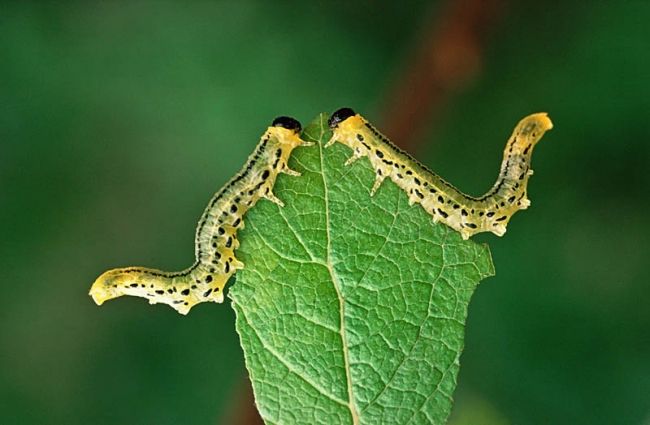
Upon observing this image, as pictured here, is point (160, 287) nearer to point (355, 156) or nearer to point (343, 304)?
point (343, 304)

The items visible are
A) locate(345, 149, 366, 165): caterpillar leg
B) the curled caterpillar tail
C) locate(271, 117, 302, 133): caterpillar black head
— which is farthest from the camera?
the curled caterpillar tail

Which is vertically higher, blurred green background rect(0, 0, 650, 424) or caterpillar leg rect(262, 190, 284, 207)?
blurred green background rect(0, 0, 650, 424)

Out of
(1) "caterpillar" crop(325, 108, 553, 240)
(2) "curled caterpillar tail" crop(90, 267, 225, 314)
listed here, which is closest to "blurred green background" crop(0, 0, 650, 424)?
(1) "caterpillar" crop(325, 108, 553, 240)

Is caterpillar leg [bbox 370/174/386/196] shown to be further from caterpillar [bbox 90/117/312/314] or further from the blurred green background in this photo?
the blurred green background

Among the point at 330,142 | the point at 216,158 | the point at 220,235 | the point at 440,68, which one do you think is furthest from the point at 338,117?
the point at 216,158

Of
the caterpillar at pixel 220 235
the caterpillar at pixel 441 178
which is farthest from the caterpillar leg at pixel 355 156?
the caterpillar at pixel 220 235
